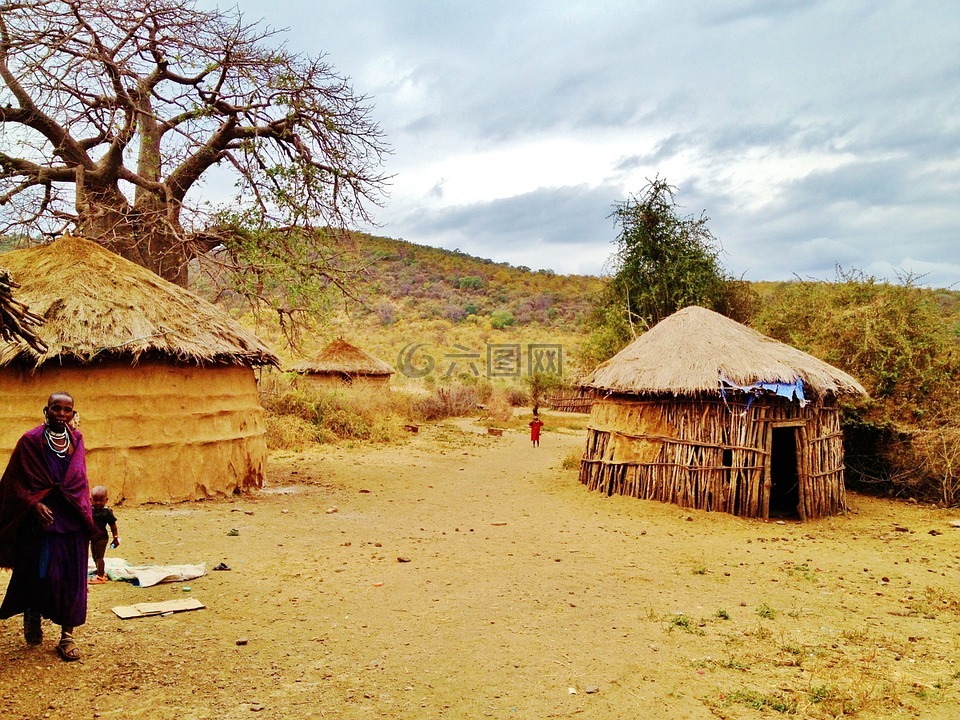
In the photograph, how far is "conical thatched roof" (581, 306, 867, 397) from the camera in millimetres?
9219

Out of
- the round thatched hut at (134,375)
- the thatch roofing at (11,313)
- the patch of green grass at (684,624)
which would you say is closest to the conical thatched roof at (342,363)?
the round thatched hut at (134,375)

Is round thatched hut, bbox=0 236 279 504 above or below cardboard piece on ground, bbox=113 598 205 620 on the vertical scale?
above

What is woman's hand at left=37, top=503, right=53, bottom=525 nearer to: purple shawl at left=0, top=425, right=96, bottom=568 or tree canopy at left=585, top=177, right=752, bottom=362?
purple shawl at left=0, top=425, right=96, bottom=568

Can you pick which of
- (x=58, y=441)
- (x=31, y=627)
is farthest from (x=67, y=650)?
(x=58, y=441)

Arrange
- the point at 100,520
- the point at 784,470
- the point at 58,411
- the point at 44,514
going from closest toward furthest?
the point at 44,514, the point at 58,411, the point at 100,520, the point at 784,470

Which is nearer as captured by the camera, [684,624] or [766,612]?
[684,624]

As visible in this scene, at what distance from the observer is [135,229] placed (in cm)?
1219

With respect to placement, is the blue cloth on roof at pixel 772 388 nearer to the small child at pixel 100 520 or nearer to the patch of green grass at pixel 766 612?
the patch of green grass at pixel 766 612

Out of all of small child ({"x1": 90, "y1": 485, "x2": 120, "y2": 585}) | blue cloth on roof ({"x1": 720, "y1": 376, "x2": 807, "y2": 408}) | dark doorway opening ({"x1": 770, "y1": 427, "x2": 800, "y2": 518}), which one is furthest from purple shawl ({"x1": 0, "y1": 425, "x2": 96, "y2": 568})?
dark doorway opening ({"x1": 770, "y1": 427, "x2": 800, "y2": 518})

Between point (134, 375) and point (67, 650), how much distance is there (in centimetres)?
498

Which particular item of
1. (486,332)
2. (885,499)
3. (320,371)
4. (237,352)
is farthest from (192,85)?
(486,332)

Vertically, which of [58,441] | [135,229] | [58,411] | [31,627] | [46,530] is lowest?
[31,627]

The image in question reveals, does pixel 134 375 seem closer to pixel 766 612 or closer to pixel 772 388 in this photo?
pixel 766 612

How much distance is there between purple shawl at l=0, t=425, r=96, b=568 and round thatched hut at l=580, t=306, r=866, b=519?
7290 mm
